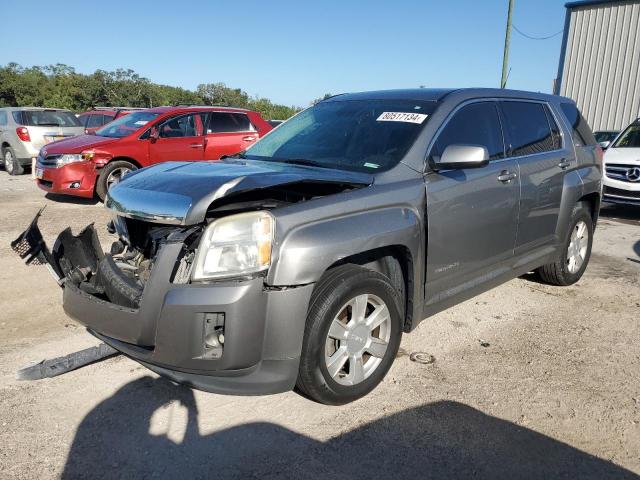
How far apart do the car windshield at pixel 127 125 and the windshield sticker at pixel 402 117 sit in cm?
697

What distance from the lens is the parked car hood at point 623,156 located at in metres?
9.27

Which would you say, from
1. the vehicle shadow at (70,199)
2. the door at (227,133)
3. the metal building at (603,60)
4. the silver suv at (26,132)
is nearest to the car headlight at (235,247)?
the door at (227,133)

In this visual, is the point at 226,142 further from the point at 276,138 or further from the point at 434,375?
the point at 434,375

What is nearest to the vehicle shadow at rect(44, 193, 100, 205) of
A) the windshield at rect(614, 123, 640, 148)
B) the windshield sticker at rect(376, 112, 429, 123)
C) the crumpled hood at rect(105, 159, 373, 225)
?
the crumpled hood at rect(105, 159, 373, 225)

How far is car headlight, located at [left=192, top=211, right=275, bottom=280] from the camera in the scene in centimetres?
252

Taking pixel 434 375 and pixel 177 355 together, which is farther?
pixel 434 375

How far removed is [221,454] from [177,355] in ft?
1.75

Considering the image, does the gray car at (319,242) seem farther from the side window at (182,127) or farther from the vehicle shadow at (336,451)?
the side window at (182,127)

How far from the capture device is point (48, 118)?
43.3ft

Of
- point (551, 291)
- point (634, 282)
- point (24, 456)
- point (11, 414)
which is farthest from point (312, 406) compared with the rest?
point (634, 282)

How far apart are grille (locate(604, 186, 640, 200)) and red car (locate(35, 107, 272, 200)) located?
21.8 feet

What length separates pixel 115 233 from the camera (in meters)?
3.51

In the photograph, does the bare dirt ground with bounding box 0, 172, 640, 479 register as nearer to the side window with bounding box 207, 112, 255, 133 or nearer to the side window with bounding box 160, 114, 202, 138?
the side window with bounding box 160, 114, 202, 138

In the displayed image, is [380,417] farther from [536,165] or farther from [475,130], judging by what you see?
[536,165]
